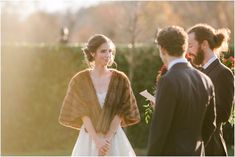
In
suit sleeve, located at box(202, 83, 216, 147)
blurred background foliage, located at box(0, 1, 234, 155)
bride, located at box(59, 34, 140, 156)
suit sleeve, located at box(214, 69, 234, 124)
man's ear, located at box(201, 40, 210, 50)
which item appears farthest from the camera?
blurred background foliage, located at box(0, 1, 234, 155)

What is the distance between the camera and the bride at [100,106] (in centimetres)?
691

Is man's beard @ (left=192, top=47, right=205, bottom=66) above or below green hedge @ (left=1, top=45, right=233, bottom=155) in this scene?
above

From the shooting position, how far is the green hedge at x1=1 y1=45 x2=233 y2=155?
14016 millimetres

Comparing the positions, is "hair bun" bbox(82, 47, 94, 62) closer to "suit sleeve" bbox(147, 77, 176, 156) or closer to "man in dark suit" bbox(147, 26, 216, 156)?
"man in dark suit" bbox(147, 26, 216, 156)

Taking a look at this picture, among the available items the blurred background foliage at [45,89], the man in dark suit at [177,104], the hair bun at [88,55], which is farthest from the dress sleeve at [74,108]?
the blurred background foliage at [45,89]

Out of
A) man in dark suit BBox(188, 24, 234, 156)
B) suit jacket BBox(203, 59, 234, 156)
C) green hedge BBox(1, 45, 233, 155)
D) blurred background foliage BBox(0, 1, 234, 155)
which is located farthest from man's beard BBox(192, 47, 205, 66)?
green hedge BBox(1, 45, 233, 155)

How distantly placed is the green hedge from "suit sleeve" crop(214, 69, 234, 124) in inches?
317

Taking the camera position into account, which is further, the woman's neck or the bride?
the woman's neck

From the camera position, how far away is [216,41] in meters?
6.04

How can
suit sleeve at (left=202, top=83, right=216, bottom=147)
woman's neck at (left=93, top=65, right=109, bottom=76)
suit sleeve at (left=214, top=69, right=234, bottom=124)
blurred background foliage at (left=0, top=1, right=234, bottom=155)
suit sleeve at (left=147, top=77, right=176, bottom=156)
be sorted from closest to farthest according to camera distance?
suit sleeve at (left=147, top=77, right=176, bottom=156) → suit sleeve at (left=202, top=83, right=216, bottom=147) → suit sleeve at (left=214, top=69, right=234, bottom=124) → woman's neck at (left=93, top=65, right=109, bottom=76) → blurred background foliage at (left=0, top=1, right=234, bottom=155)

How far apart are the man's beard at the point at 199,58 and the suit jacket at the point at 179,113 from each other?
1.15m

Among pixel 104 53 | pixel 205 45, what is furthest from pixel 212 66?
pixel 104 53

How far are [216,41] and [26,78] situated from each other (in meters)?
8.36

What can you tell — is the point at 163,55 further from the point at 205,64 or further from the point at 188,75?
the point at 205,64
